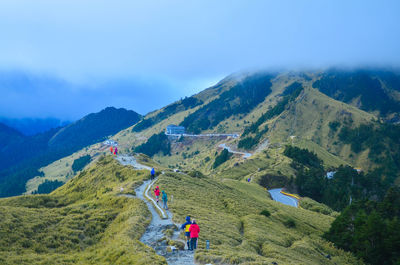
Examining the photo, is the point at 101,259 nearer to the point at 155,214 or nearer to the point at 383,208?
the point at 155,214

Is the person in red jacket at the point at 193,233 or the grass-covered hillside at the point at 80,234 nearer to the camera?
the grass-covered hillside at the point at 80,234

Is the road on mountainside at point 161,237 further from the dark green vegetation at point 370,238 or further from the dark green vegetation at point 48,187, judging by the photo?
the dark green vegetation at point 48,187

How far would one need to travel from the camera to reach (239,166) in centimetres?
10644

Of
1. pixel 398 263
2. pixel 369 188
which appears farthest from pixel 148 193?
pixel 369 188

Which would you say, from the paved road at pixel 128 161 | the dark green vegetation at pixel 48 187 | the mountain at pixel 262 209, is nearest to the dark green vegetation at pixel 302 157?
the mountain at pixel 262 209

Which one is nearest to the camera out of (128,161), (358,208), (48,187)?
(358,208)

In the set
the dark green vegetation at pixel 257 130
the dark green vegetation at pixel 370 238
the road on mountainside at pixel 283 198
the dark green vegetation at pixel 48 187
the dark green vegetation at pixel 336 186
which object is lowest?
the dark green vegetation at pixel 336 186

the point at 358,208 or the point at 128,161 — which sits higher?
the point at 128,161

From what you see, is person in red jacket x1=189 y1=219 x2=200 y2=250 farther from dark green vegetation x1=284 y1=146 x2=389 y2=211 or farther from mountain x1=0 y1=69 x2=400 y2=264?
dark green vegetation x1=284 y1=146 x2=389 y2=211

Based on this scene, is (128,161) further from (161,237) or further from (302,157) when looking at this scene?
(302,157)

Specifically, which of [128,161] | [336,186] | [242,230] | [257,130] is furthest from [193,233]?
[257,130]

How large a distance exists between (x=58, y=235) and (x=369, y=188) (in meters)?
113

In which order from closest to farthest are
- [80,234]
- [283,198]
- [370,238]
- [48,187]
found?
[80,234] < [370,238] < [283,198] < [48,187]

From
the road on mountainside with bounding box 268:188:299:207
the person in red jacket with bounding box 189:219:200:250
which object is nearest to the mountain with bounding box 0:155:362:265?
the person in red jacket with bounding box 189:219:200:250
